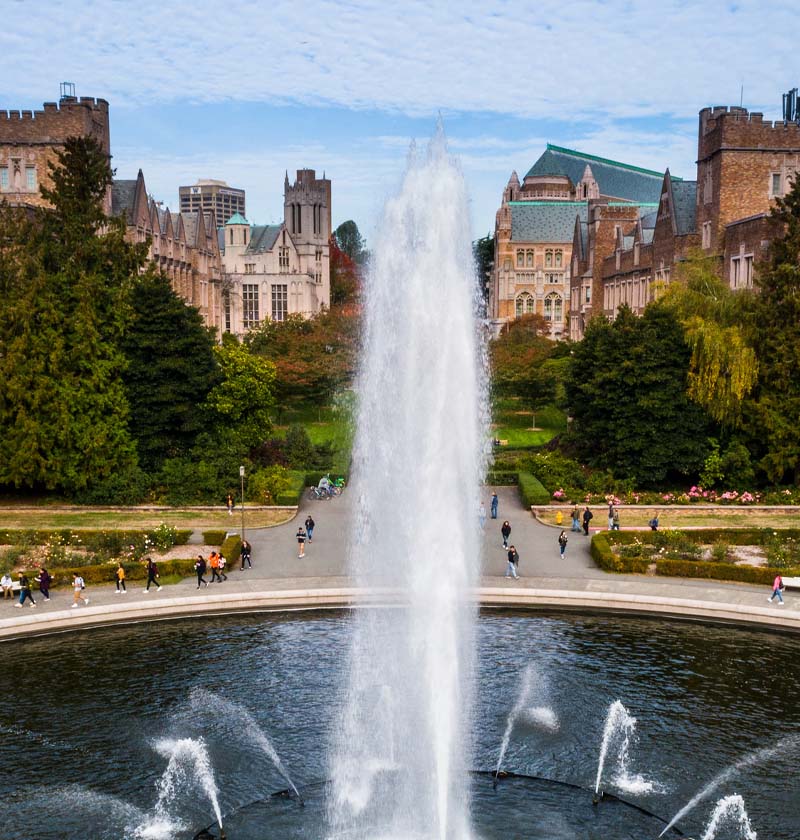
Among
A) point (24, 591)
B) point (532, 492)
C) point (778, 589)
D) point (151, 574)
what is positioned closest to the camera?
point (24, 591)

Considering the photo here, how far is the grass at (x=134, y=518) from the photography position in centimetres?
3800

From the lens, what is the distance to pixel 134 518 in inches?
1547

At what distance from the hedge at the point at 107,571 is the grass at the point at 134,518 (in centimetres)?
596

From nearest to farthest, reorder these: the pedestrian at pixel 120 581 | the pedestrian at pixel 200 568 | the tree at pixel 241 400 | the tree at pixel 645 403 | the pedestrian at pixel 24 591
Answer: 1. the pedestrian at pixel 24 591
2. the pedestrian at pixel 120 581
3. the pedestrian at pixel 200 568
4. the tree at pixel 645 403
5. the tree at pixel 241 400

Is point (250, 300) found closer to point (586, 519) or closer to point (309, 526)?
point (309, 526)

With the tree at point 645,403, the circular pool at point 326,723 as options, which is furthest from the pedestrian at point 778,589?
the tree at point 645,403

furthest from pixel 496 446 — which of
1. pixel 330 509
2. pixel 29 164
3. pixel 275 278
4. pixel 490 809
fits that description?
pixel 275 278

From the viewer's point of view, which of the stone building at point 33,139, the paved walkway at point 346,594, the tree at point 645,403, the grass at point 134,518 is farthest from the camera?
the stone building at point 33,139

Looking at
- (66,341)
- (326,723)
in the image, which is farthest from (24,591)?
(66,341)

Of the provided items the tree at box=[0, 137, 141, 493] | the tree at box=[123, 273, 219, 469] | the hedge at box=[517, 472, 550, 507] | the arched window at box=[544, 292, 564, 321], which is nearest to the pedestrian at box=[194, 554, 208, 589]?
the tree at box=[0, 137, 141, 493]

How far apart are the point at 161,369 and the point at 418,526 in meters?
26.1

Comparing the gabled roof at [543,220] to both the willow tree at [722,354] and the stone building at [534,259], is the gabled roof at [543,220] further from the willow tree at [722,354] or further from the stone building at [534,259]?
the willow tree at [722,354]

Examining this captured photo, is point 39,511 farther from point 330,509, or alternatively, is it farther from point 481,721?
point 481,721

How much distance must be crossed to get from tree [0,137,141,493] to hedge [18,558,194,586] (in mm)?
A: 10503
